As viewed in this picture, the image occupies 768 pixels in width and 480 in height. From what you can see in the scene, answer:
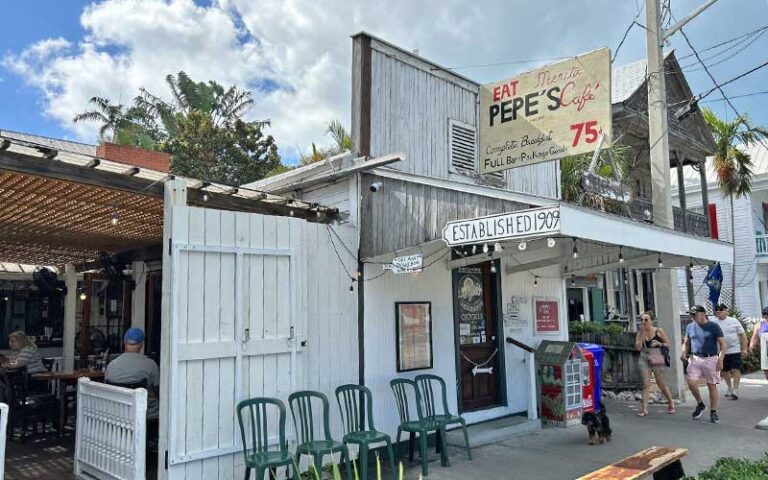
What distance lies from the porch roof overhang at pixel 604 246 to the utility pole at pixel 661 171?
1604 millimetres

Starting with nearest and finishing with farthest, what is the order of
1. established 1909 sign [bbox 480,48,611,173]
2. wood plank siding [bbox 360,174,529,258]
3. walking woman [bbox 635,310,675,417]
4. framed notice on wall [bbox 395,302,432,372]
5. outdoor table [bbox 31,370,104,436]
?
established 1909 sign [bbox 480,48,611,173], wood plank siding [bbox 360,174,529,258], framed notice on wall [bbox 395,302,432,372], outdoor table [bbox 31,370,104,436], walking woman [bbox 635,310,675,417]

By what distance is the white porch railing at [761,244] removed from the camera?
2053 cm

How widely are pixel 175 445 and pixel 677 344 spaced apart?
27.4 ft

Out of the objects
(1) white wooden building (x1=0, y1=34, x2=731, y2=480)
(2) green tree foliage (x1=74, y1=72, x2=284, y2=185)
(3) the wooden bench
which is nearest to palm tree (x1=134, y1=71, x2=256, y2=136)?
(2) green tree foliage (x1=74, y1=72, x2=284, y2=185)

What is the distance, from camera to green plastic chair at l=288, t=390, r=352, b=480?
5055 mm

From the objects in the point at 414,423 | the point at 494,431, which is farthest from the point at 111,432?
the point at 494,431

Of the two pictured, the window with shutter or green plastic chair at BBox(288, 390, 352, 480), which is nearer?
green plastic chair at BBox(288, 390, 352, 480)

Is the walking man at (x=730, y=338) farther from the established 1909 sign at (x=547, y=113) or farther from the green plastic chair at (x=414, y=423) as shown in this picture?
the green plastic chair at (x=414, y=423)

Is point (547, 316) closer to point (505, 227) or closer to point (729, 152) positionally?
point (505, 227)

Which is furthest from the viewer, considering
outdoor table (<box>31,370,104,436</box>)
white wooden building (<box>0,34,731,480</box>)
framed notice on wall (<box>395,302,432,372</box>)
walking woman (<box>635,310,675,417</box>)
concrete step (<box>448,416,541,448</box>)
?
walking woman (<box>635,310,675,417</box>)

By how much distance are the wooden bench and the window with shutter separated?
432 cm

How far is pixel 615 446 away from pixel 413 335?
9.00ft

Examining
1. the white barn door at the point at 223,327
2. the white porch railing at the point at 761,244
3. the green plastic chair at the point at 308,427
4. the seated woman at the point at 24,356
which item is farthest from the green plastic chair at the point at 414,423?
the white porch railing at the point at 761,244

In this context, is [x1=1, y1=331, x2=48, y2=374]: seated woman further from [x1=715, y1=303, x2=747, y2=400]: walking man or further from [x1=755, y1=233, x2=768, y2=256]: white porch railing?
[x1=755, y1=233, x2=768, y2=256]: white porch railing
